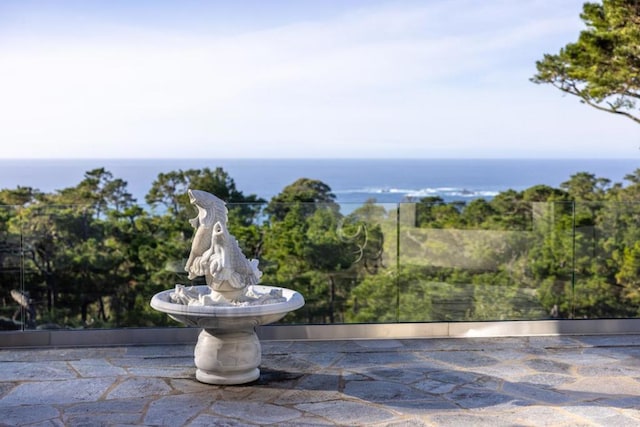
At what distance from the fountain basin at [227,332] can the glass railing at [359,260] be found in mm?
1658

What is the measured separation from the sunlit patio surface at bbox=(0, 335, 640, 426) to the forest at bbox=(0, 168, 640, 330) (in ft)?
1.86

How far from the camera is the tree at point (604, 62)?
9.28 metres

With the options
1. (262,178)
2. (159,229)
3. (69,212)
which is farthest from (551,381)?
(262,178)

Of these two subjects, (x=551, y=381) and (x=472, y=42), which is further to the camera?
(x=472, y=42)

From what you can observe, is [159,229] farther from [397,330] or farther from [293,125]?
[293,125]

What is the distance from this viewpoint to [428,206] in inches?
285

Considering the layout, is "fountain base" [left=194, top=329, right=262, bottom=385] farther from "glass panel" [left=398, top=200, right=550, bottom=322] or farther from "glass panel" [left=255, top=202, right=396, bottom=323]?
"glass panel" [left=398, top=200, right=550, bottom=322]

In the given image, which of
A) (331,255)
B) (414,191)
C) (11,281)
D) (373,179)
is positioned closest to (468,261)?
(331,255)

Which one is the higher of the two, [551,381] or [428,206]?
[428,206]

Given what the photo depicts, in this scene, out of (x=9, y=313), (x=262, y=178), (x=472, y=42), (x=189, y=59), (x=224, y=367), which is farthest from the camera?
(x=262, y=178)

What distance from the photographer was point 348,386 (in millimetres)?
5305

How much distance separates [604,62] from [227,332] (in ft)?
25.4

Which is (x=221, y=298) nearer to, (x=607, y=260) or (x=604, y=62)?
(x=607, y=260)

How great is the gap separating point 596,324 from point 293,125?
133 feet
